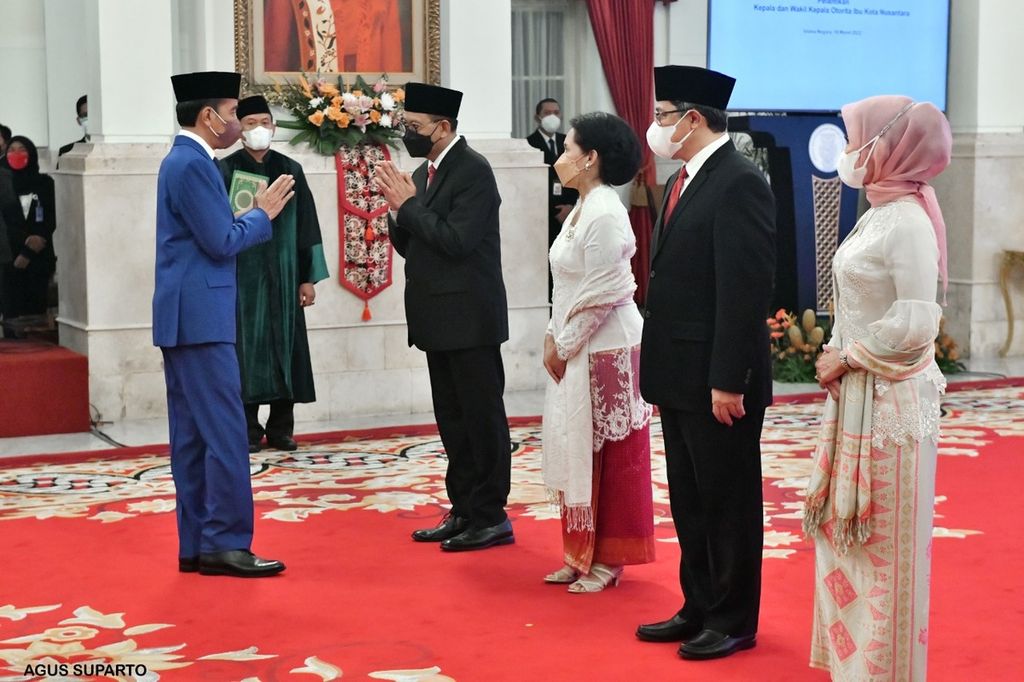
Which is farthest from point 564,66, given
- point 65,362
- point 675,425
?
point 675,425

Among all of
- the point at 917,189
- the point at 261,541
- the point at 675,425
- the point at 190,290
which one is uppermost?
the point at 917,189

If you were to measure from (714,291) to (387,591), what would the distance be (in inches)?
64.0

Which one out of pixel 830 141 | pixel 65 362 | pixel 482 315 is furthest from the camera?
pixel 830 141

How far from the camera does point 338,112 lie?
835 cm

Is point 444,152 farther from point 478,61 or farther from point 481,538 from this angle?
point 478,61

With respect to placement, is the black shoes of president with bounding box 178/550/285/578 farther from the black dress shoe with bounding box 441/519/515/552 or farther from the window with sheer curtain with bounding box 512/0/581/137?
the window with sheer curtain with bounding box 512/0/581/137

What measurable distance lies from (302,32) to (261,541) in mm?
4030

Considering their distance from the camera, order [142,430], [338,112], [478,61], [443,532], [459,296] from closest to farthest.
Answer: [459,296] → [443,532] → [142,430] → [338,112] → [478,61]

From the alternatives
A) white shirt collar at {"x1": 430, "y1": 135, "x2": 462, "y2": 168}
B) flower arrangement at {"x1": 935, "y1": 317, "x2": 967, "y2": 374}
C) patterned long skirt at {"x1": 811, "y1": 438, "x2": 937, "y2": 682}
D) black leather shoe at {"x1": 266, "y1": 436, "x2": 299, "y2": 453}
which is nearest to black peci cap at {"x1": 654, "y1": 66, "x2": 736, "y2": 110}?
patterned long skirt at {"x1": 811, "y1": 438, "x2": 937, "y2": 682}

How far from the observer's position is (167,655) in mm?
4203

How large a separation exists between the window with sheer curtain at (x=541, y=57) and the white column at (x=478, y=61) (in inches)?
118

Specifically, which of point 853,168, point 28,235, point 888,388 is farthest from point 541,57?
point 888,388

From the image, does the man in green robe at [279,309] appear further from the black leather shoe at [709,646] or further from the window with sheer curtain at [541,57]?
the window with sheer curtain at [541,57]

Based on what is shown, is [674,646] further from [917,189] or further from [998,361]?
[998,361]
